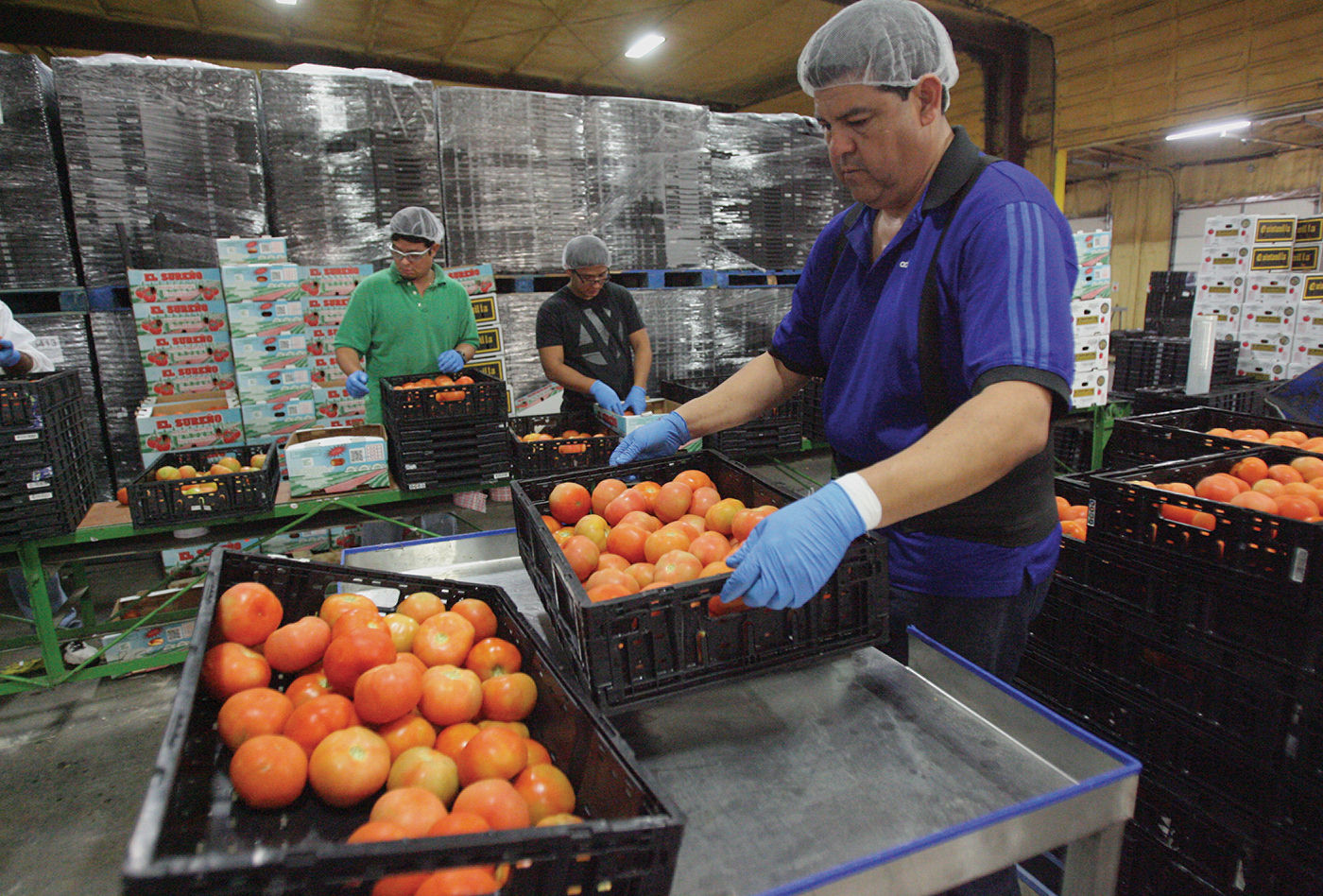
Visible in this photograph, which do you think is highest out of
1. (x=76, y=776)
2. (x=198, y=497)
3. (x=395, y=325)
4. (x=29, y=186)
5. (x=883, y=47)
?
(x=29, y=186)

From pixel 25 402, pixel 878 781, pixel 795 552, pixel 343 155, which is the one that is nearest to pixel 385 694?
pixel 795 552

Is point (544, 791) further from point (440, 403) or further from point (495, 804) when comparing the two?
point (440, 403)

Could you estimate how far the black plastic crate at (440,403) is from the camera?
147 inches

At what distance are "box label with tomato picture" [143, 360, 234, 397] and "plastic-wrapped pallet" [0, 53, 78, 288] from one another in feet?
2.70

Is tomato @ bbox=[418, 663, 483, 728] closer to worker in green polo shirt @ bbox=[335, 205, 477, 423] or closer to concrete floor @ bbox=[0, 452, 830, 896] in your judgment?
concrete floor @ bbox=[0, 452, 830, 896]

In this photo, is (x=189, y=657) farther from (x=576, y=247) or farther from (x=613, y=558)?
(x=576, y=247)

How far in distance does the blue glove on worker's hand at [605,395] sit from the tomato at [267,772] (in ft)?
10.9

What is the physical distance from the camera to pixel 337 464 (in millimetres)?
3719

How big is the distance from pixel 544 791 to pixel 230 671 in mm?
589

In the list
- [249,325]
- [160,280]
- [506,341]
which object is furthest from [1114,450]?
[160,280]

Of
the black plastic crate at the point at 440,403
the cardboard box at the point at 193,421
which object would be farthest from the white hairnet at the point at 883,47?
the cardboard box at the point at 193,421

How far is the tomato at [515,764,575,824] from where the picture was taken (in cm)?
103

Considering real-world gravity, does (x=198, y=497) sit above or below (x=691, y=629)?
below

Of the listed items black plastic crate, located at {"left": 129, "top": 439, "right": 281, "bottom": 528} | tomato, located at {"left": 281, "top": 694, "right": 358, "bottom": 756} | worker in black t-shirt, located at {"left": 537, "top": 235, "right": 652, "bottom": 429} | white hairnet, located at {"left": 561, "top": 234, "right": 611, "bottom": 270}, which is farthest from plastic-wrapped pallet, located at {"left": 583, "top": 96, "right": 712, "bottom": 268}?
tomato, located at {"left": 281, "top": 694, "right": 358, "bottom": 756}
